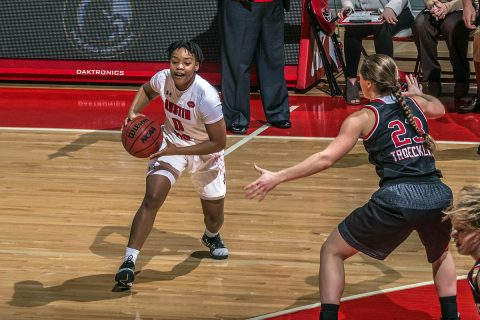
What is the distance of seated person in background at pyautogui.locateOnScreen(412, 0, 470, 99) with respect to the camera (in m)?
12.0

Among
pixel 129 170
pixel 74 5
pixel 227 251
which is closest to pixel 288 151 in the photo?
pixel 129 170

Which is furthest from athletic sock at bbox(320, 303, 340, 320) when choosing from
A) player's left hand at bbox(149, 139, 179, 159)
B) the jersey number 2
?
player's left hand at bbox(149, 139, 179, 159)

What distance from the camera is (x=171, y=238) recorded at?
7.74m

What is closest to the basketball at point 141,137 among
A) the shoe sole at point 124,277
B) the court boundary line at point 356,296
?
the shoe sole at point 124,277

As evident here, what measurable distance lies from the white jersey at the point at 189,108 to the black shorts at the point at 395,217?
1504 millimetres

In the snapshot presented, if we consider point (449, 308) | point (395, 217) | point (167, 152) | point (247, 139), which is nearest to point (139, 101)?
point (167, 152)

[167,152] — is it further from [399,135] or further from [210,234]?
[399,135]

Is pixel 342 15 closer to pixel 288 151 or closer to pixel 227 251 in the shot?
pixel 288 151

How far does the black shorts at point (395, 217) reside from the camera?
5.61 m

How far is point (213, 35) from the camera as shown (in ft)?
42.5

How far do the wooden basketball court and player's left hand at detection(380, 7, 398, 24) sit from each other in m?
1.33

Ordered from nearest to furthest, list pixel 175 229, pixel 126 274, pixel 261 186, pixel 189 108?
pixel 261 186, pixel 126 274, pixel 189 108, pixel 175 229

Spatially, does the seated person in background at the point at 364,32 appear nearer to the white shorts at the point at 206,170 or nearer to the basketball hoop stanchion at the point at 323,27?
the basketball hoop stanchion at the point at 323,27

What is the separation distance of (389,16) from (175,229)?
5067 mm
